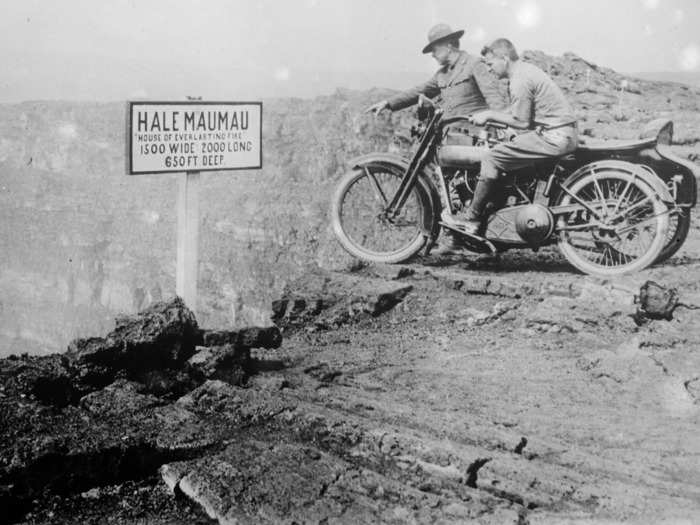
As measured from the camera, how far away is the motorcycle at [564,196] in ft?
20.3

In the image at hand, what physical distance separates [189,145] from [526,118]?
2.80m

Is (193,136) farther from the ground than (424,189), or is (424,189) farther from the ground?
(193,136)

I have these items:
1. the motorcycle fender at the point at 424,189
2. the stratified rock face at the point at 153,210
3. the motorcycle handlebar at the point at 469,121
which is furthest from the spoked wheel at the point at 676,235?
the stratified rock face at the point at 153,210

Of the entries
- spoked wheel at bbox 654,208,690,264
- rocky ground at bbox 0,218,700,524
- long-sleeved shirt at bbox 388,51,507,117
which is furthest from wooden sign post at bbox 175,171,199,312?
spoked wheel at bbox 654,208,690,264

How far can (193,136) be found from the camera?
5.74 meters

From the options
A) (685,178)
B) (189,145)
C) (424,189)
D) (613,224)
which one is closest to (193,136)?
(189,145)

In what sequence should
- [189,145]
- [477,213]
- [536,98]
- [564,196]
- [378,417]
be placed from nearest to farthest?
[378,417]
[189,145]
[536,98]
[564,196]
[477,213]

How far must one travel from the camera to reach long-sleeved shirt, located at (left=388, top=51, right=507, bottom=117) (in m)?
6.95

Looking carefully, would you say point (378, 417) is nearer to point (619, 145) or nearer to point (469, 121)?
point (469, 121)

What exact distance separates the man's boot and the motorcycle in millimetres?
100

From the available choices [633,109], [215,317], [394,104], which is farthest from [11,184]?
[394,104]

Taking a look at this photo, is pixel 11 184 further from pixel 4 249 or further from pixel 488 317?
pixel 488 317

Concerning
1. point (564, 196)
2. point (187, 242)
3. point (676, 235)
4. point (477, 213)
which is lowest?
point (187, 242)

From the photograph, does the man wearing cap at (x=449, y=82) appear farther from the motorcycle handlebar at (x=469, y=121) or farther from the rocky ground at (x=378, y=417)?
the rocky ground at (x=378, y=417)
